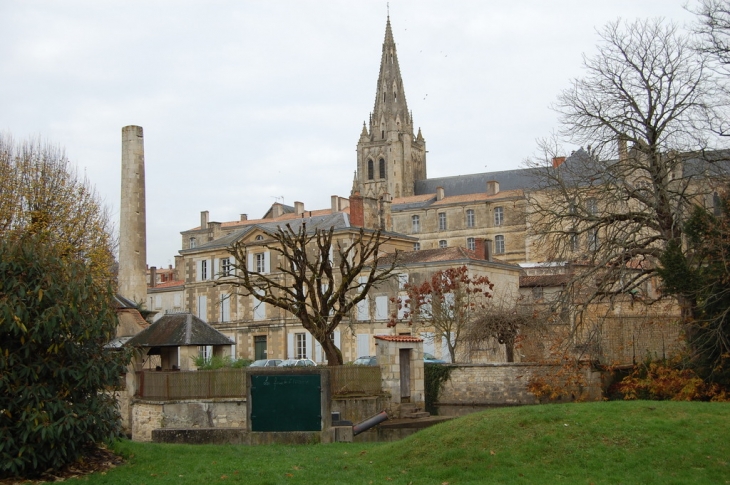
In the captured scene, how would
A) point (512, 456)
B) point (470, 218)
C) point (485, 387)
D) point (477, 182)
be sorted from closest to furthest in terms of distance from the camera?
point (512, 456) < point (485, 387) < point (470, 218) < point (477, 182)

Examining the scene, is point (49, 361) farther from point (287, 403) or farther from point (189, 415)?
point (189, 415)

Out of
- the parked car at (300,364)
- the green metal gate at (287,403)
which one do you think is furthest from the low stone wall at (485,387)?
the parked car at (300,364)

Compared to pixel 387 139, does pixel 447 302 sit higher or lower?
lower

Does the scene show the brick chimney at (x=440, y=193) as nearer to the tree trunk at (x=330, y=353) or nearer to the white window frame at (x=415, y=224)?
the white window frame at (x=415, y=224)

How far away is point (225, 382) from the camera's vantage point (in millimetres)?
24062

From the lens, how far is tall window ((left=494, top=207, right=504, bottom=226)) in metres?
80.1

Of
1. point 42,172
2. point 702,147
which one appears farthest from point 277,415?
point 42,172

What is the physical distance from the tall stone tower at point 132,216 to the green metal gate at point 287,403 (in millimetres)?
15321

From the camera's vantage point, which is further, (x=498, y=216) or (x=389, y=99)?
(x=389, y=99)

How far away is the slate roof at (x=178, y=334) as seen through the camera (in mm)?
25359

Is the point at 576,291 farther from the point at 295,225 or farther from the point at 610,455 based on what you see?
the point at 295,225

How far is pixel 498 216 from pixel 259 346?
35.6 meters

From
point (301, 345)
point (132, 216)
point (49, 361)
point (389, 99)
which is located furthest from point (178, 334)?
point (389, 99)

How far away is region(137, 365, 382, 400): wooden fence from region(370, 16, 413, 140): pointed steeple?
3502 inches
